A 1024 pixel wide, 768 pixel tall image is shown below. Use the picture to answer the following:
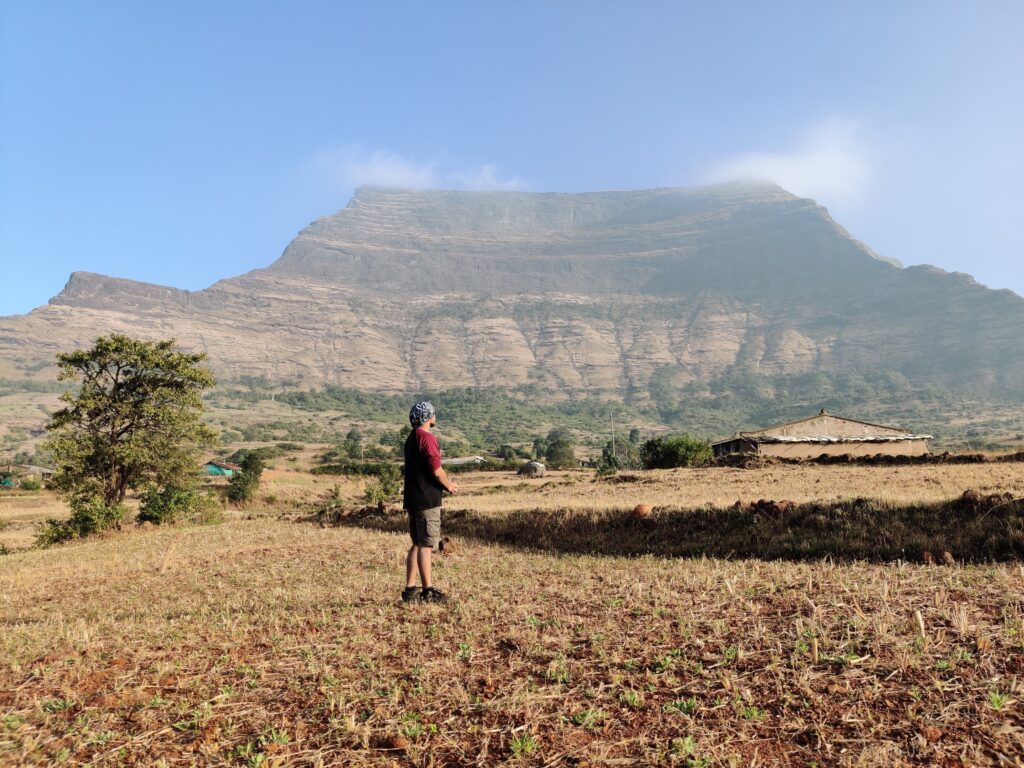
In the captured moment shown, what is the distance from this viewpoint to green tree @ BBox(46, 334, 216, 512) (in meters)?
27.4

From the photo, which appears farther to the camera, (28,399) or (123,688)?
(28,399)

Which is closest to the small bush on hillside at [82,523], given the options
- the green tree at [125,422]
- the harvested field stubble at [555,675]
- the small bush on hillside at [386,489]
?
the green tree at [125,422]

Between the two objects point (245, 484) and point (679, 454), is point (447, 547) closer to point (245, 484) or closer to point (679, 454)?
point (679, 454)

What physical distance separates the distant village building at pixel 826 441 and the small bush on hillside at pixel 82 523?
38948 millimetres

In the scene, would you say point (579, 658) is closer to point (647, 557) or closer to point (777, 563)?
point (777, 563)

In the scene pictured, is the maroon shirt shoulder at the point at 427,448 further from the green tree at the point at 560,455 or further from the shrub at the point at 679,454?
the green tree at the point at 560,455

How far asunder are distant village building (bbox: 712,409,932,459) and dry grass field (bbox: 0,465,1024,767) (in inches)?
1497

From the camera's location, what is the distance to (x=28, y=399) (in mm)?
175000

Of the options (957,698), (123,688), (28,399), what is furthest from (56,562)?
(28,399)

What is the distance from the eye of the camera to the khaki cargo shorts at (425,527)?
8445mm

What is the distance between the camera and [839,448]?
148 feet

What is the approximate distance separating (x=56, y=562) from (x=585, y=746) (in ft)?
66.0

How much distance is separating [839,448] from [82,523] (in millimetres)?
47842

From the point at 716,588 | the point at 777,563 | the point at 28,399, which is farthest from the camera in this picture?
the point at 28,399
